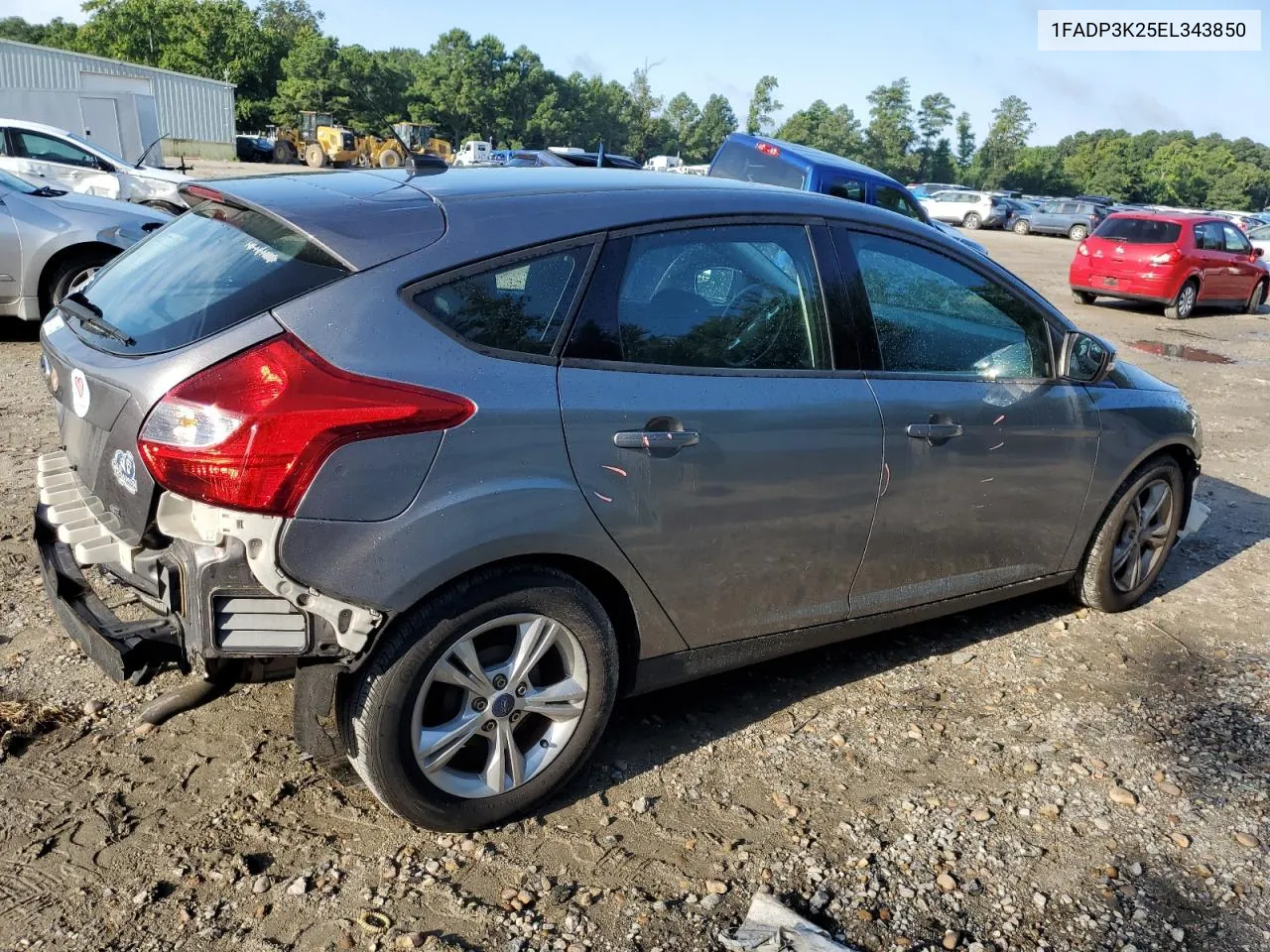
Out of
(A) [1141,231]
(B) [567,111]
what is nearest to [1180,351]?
(A) [1141,231]

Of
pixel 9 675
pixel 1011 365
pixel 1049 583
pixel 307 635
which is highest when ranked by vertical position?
pixel 1011 365

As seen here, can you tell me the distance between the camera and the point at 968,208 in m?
43.9

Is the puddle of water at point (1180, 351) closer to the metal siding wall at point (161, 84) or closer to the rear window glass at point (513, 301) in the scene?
the rear window glass at point (513, 301)

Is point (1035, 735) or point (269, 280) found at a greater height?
point (269, 280)

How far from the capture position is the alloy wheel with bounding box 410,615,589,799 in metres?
2.74

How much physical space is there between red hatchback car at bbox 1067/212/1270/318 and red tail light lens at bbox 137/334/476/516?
653 inches

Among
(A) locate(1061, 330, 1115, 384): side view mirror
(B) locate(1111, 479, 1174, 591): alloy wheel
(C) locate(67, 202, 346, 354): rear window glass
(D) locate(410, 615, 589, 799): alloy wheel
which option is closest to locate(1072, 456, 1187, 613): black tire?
(B) locate(1111, 479, 1174, 591): alloy wheel

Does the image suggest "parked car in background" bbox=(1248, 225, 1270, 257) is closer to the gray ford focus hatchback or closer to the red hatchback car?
the red hatchback car

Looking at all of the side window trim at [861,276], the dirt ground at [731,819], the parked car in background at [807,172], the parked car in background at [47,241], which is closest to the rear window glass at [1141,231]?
the parked car in background at [807,172]

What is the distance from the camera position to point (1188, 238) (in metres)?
16.4

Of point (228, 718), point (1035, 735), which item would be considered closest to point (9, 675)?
point (228, 718)

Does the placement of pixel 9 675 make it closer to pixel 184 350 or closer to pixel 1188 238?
pixel 184 350

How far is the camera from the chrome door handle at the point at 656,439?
9.29 feet

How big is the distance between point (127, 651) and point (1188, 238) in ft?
57.6
